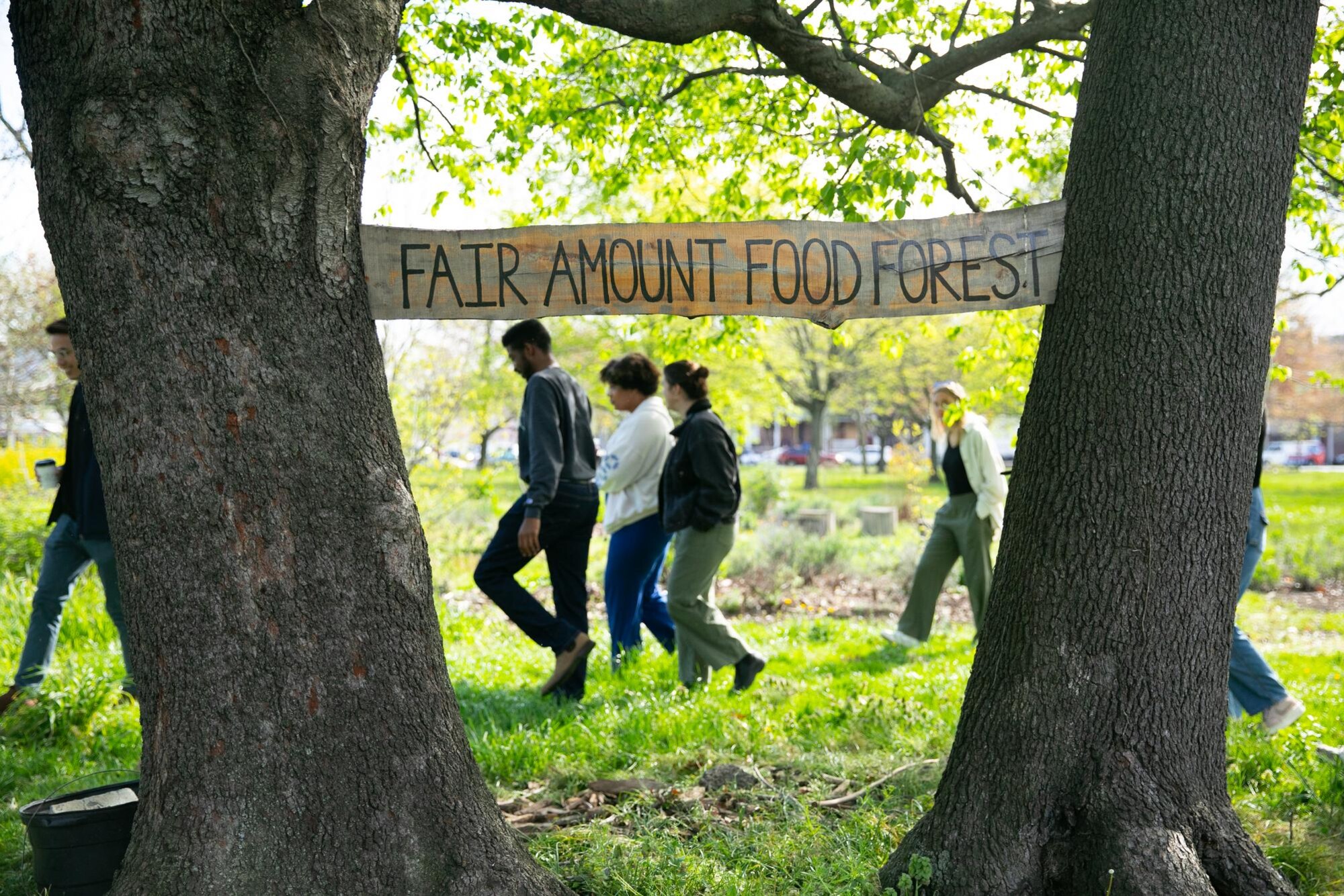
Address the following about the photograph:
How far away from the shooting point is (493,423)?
25328mm

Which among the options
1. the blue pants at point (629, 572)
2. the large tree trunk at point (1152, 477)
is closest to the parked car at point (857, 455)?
the blue pants at point (629, 572)

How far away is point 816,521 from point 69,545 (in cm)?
1021

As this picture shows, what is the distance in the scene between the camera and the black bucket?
2.96 meters

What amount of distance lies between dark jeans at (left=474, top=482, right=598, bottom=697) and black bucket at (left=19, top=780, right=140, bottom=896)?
2.40m

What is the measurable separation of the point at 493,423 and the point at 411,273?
2260 centimetres

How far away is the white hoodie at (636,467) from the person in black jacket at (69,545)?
267cm

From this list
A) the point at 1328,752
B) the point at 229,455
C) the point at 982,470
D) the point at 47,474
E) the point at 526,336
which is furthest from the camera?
the point at 982,470

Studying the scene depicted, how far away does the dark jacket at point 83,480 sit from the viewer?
16.6ft

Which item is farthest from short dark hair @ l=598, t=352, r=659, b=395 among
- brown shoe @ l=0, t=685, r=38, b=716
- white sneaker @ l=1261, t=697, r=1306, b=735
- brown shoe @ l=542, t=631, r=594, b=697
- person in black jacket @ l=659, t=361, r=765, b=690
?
white sneaker @ l=1261, t=697, r=1306, b=735

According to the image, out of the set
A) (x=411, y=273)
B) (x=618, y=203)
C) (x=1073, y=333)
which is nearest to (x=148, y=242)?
(x=411, y=273)

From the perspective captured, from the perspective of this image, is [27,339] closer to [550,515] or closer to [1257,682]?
[550,515]

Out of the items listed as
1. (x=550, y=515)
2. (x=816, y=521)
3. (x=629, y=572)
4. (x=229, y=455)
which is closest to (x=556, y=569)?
(x=550, y=515)

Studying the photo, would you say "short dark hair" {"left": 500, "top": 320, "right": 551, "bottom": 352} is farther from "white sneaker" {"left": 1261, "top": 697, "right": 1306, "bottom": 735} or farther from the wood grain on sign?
"white sneaker" {"left": 1261, "top": 697, "right": 1306, "bottom": 735}

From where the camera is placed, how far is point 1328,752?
4297 mm
